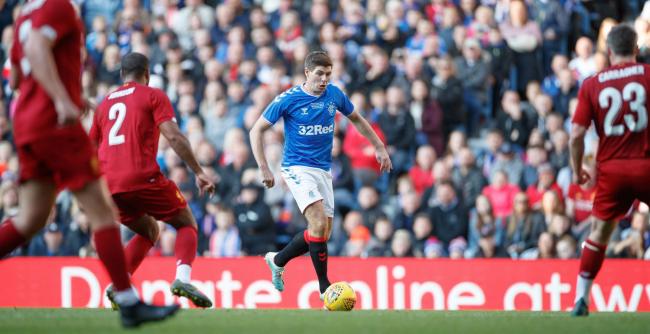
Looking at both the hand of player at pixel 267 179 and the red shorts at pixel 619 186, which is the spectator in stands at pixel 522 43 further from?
the red shorts at pixel 619 186

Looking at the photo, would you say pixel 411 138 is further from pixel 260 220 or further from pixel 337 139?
pixel 260 220

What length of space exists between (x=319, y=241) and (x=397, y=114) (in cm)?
623

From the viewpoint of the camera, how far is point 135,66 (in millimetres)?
9961

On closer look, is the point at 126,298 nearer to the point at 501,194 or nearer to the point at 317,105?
the point at 317,105

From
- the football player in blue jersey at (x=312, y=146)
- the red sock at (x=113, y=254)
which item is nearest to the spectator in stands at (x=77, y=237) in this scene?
the football player in blue jersey at (x=312, y=146)

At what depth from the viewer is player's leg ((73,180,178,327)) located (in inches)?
300

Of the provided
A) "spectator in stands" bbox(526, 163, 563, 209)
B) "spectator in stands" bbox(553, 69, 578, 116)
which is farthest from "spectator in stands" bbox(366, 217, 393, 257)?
"spectator in stands" bbox(553, 69, 578, 116)

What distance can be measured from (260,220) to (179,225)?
18.0 ft

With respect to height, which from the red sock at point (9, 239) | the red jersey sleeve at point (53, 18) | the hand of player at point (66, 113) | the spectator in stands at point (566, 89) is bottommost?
the red sock at point (9, 239)

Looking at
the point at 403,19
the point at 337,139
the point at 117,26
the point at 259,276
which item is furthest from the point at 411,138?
the point at 117,26

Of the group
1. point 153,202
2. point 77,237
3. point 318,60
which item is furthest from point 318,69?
point 77,237

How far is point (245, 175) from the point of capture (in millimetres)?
16344

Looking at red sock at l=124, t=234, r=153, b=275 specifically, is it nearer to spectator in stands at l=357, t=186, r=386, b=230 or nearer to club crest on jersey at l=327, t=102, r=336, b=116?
club crest on jersey at l=327, t=102, r=336, b=116

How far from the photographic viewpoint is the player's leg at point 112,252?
762cm
